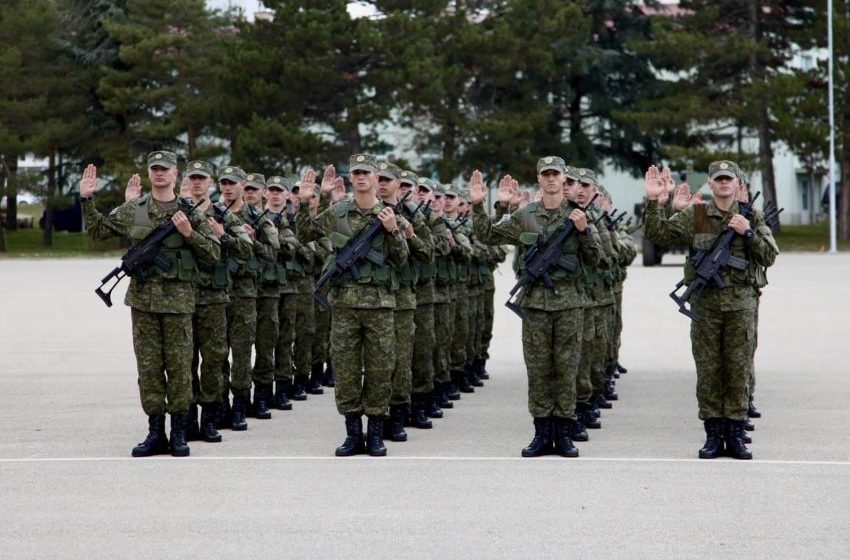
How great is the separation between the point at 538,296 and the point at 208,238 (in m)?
2.27

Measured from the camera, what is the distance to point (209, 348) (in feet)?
37.4

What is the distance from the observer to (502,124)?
2103 inches

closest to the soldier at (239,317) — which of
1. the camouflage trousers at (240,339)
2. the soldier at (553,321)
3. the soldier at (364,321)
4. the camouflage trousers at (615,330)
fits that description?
the camouflage trousers at (240,339)

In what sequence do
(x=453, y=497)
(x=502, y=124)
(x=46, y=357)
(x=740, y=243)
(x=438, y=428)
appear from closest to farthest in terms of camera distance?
(x=453, y=497) < (x=740, y=243) < (x=438, y=428) < (x=46, y=357) < (x=502, y=124)

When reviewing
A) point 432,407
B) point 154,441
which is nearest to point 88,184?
point 154,441

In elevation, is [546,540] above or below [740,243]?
below

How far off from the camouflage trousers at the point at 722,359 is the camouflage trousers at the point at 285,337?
441 centimetres

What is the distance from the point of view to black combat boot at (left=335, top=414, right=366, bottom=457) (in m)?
10.6

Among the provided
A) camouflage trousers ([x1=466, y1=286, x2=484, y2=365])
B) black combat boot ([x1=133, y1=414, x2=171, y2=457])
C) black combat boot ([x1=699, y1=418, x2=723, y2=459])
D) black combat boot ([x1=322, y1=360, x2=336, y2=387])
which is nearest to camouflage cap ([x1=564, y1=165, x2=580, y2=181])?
black combat boot ([x1=699, y1=418, x2=723, y2=459])

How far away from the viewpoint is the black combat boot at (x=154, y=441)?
10570 mm

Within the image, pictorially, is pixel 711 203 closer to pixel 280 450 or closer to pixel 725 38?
pixel 280 450

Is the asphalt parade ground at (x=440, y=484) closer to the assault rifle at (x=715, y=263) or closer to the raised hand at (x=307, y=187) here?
the assault rifle at (x=715, y=263)

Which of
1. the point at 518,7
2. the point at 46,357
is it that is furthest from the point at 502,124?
the point at 46,357

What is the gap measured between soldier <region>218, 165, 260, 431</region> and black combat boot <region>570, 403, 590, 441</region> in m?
2.57
